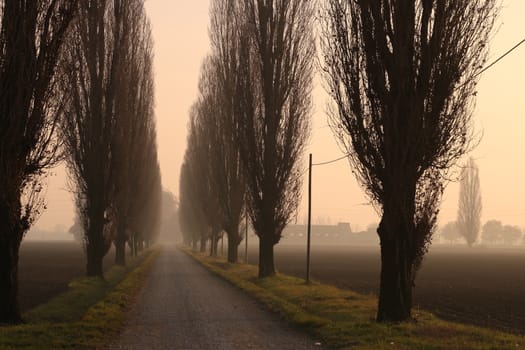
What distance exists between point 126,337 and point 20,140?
517cm

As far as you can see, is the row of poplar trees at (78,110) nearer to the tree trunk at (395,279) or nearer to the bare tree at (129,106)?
the bare tree at (129,106)

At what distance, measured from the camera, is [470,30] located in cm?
1520

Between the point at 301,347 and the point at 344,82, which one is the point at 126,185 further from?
the point at 301,347

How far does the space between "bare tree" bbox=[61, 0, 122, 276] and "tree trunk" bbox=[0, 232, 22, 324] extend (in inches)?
583

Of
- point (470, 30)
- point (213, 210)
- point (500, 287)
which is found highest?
point (470, 30)

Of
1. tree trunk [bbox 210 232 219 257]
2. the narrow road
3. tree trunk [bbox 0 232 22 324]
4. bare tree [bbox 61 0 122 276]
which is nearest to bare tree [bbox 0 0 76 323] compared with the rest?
tree trunk [bbox 0 232 22 324]

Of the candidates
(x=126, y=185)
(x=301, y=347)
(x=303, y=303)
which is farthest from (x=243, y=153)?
(x=301, y=347)

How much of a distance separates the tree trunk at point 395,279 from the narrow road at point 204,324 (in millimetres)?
2600

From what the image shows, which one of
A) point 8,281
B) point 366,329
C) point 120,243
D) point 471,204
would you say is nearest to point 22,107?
point 8,281

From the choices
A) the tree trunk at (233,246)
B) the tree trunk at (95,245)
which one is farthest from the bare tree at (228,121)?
the tree trunk at (95,245)

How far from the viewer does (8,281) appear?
1470 centimetres

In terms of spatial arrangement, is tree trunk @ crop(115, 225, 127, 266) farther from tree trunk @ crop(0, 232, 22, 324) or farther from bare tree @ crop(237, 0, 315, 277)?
tree trunk @ crop(0, 232, 22, 324)

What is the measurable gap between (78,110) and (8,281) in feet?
51.2

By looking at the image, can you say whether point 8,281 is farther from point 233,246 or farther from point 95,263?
point 233,246
